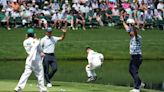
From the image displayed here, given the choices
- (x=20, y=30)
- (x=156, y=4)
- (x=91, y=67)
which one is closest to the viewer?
(x=91, y=67)

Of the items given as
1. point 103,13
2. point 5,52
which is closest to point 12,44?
point 5,52

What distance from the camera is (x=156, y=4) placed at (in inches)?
1710

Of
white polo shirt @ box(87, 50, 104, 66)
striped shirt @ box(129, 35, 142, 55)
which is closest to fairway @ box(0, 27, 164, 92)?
white polo shirt @ box(87, 50, 104, 66)

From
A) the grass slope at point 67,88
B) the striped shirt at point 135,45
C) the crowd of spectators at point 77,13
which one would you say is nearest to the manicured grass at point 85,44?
the crowd of spectators at point 77,13

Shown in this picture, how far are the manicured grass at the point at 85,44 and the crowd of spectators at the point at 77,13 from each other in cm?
112

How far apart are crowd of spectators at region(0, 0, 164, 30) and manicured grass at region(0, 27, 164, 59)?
1116 millimetres

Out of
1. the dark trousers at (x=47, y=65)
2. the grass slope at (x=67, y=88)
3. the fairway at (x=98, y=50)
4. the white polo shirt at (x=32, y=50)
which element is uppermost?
the white polo shirt at (x=32, y=50)

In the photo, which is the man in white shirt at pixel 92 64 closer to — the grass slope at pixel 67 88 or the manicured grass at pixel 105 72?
the manicured grass at pixel 105 72

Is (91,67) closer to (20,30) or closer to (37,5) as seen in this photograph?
(20,30)

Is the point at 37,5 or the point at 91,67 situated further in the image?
the point at 37,5

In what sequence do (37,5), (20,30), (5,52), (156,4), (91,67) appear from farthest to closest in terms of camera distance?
(156,4)
(37,5)
(20,30)
(5,52)
(91,67)

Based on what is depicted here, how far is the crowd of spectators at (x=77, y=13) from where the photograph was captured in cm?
3766

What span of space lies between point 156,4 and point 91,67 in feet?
68.6

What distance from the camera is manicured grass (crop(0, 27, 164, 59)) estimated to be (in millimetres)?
32625
